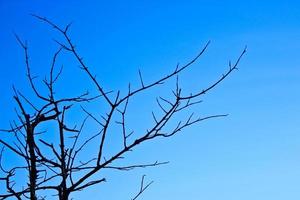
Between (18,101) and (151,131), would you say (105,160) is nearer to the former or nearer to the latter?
(151,131)

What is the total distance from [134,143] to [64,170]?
0.55 m

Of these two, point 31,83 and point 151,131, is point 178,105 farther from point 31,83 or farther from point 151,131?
point 31,83

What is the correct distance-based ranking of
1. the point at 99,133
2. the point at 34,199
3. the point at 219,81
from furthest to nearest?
1. the point at 99,133
2. the point at 219,81
3. the point at 34,199

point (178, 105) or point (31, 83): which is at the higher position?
point (31, 83)

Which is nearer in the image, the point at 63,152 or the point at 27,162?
the point at 63,152

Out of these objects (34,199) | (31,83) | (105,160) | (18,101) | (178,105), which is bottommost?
(34,199)

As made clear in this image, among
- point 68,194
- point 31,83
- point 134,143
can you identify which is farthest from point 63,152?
point 31,83

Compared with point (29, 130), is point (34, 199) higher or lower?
lower

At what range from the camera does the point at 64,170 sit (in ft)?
8.19

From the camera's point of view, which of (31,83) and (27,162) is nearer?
(27,162)

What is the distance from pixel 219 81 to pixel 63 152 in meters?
1.25

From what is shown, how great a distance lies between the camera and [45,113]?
301 cm

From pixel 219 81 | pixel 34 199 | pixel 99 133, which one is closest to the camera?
pixel 34 199

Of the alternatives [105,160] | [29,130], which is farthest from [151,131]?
[29,130]
